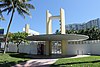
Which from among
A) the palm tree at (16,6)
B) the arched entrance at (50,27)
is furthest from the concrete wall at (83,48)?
the palm tree at (16,6)

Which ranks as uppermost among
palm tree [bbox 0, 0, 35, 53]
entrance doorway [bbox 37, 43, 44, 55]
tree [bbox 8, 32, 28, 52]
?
palm tree [bbox 0, 0, 35, 53]

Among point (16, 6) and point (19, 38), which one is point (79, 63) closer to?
point (16, 6)

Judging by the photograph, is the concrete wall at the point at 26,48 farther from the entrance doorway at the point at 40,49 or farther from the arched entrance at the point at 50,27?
the arched entrance at the point at 50,27

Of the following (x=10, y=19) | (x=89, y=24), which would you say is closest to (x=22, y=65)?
(x=10, y=19)

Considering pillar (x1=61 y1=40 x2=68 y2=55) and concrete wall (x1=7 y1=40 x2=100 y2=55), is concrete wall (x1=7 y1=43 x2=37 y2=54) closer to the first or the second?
concrete wall (x1=7 y1=40 x2=100 y2=55)

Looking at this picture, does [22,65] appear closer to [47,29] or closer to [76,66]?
[76,66]

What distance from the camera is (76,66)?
1772 centimetres

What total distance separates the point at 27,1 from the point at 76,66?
17676 millimetres

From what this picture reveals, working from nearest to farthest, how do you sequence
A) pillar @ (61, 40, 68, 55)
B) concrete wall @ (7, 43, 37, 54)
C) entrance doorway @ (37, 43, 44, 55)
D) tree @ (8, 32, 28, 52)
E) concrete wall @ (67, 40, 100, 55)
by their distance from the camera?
pillar @ (61, 40, 68, 55) → concrete wall @ (67, 40, 100, 55) → entrance doorway @ (37, 43, 44, 55) → concrete wall @ (7, 43, 37, 54) → tree @ (8, 32, 28, 52)

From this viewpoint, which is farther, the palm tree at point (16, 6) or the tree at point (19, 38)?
the tree at point (19, 38)

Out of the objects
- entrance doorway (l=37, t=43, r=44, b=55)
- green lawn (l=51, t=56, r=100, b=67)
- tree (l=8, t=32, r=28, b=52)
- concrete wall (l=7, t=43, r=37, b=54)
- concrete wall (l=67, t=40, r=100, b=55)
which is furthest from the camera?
tree (l=8, t=32, r=28, b=52)

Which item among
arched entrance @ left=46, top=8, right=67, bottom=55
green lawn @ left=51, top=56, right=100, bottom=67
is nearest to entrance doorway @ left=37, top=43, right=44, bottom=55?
arched entrance @ left=46, top=8, right=67, bottom=55

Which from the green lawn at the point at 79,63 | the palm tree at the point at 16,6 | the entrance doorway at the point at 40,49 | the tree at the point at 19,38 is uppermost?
the palm tree at the point at 16,6

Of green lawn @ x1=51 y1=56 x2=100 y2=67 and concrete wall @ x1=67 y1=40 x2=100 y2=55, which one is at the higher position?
concrete wall @ x1=67 y1=40 x2=100 y2=55
